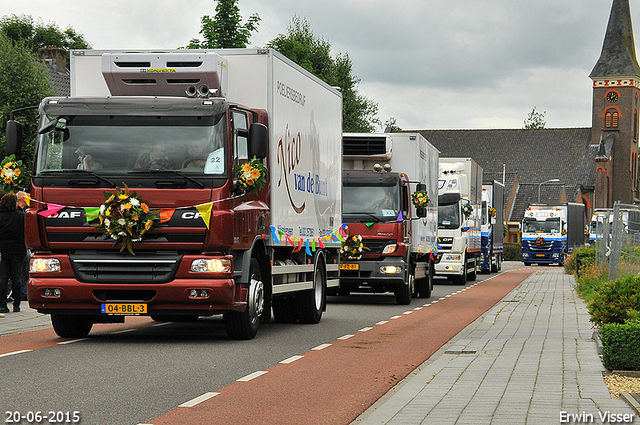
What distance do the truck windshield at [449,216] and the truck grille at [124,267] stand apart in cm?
1915

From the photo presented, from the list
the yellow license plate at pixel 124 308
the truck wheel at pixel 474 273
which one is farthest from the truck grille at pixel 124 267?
the truck wheel at pixel 474 273

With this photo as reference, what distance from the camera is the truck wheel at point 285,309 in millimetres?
14414

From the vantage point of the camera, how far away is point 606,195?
91.7 meters

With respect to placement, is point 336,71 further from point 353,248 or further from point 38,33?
point 353,248

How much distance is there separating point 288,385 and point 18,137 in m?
4.99

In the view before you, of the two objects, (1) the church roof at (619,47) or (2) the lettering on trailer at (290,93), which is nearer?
(2) the lettering on trailer at (290,93)

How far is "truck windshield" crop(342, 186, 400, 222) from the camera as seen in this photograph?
18.8m

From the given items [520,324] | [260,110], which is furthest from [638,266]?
[260,110]

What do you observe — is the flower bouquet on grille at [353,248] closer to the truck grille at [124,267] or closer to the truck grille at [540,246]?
the truck grille at [124,267]

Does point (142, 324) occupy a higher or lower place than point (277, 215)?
lower

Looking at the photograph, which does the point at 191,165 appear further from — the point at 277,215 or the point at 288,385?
the point at 288,385

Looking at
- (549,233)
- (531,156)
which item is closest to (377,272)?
(549,233)

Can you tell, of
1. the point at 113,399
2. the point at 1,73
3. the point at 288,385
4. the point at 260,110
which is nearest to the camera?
the point at 113,399

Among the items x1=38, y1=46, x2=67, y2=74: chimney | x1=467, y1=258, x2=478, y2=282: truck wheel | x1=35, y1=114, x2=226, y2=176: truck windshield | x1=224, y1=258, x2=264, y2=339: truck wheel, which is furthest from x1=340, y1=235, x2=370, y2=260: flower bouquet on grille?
x1=38, y1=46, x2=67, y2=74: chimney
